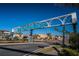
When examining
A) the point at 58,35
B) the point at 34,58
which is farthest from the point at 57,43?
the point at 34,58

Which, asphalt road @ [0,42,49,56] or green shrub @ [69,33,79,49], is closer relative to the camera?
asphalt road @ [0,42,49,56]

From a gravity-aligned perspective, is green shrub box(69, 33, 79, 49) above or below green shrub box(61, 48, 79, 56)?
above

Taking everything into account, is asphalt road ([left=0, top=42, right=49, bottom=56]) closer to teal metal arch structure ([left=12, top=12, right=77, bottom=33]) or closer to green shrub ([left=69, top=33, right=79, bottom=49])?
teal metal arch structure ([left=12, top=12, right=77, bottom=33])

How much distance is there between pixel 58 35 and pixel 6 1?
1597 mm

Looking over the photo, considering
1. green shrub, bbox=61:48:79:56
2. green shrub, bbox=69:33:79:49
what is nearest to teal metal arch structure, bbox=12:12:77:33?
green shrub, bbox=69:33:79:49

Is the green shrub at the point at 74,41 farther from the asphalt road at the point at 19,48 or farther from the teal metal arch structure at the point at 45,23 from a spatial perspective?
the asphalt road at the point at 19,48

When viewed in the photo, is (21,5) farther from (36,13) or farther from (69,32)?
(69,32)

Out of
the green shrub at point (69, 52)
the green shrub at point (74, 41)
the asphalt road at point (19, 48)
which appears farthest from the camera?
the green shrub at point (74, 41)

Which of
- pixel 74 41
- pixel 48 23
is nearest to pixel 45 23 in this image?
pixel 48 23

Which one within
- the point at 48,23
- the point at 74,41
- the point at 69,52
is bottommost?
the point at 69,52

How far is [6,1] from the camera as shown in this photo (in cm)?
835

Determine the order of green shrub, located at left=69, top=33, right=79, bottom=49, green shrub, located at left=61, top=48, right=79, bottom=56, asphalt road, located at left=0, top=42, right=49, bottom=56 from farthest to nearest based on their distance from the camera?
1. green shrub, located at left=69, top=33, right=79, bottom=49
2. asphalt road, located at left=0, top=42, right=49, bottom=56
3. green shrub, located at left=61, top=48, right=79, bottom=56

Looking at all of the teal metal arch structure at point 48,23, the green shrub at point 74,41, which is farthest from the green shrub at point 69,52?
the teal metal arch structure at point 48,23

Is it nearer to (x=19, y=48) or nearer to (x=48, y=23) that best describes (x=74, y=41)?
(x=48, y=23)
